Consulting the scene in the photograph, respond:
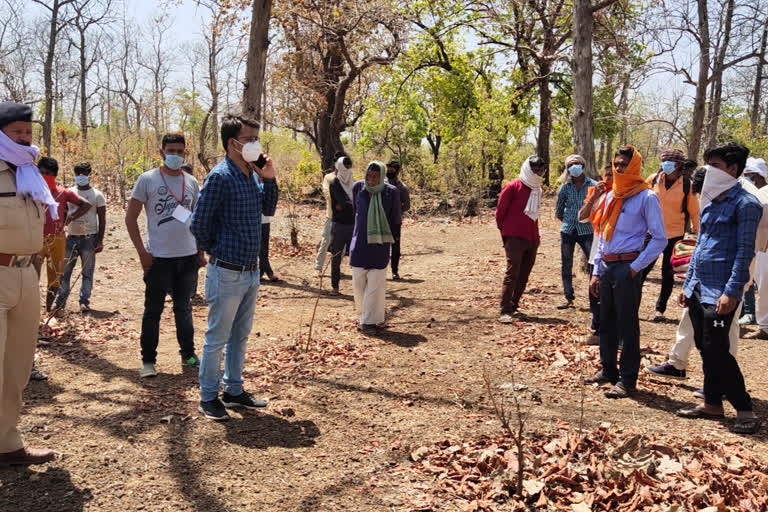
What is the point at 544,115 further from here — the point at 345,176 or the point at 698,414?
the point at 698,414

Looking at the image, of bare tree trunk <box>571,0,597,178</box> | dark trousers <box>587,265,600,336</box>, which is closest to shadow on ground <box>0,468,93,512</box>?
dark trousers <box>587,265,600,336</box>

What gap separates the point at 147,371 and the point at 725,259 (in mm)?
4655

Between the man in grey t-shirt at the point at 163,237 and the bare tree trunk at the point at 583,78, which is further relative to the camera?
the bare tree trunk at the point at 583,78

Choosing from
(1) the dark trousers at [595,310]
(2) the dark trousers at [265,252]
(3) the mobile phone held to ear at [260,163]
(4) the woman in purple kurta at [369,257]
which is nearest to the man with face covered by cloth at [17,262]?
(3) the mobile phone held to ear at [260,163]

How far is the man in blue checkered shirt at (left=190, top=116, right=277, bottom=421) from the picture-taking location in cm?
409

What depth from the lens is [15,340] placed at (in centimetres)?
347

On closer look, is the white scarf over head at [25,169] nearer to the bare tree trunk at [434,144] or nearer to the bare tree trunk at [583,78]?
the bare tree trunk at [583,78]

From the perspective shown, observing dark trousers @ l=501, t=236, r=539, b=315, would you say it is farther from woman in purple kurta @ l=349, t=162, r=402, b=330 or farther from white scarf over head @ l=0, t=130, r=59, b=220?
white scarf over head @ l=0, t=130, r=59, b=220

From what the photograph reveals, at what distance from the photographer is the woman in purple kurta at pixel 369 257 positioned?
6898 mm

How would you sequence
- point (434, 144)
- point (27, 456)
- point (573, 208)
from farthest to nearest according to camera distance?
point (434, 144)
point (573, 208)
point (27, 456)

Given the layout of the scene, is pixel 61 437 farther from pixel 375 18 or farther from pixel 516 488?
pixel 375 18

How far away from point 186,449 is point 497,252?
10158 mm

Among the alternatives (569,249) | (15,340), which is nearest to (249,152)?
(15,340)

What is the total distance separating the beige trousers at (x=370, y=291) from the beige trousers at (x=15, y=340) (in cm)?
385
